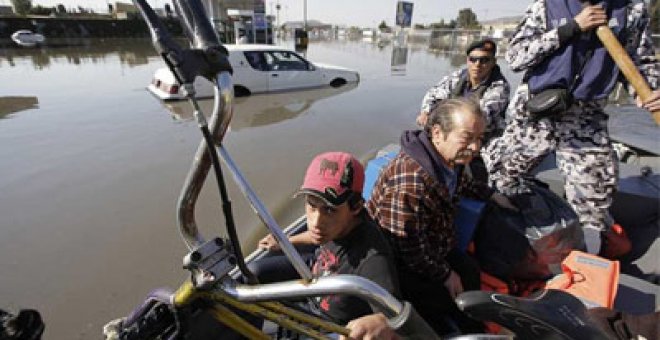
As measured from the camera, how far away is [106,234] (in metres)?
3.75

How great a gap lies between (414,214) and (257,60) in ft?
31.9

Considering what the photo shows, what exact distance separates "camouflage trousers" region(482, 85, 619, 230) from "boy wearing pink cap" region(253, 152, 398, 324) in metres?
1.48

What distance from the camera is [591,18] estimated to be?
2055 mm

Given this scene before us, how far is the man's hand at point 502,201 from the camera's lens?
2.23 metres

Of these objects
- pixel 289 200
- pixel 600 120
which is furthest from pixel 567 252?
pixel 289 200

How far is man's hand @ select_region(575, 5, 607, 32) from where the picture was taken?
6.68 feet

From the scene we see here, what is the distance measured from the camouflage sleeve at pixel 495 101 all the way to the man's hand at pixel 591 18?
3.14 ft

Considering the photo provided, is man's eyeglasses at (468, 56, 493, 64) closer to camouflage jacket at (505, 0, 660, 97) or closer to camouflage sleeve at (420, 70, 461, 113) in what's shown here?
camouflage sleeve at (420, 70, 461, 113)

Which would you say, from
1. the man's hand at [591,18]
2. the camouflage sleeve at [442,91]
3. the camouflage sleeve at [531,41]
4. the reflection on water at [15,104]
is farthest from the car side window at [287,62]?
the man's hand at [591,18]

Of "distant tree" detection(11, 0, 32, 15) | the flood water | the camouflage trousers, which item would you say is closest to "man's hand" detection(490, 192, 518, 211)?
the camouflage trousers

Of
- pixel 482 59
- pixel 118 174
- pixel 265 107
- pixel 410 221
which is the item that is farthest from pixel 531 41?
pixel 265 107

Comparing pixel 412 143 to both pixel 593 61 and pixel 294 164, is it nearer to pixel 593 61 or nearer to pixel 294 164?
pixel 593 61

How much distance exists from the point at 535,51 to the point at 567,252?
1.22 metres

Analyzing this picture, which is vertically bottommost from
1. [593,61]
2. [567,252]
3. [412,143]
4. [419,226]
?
[567,252]
